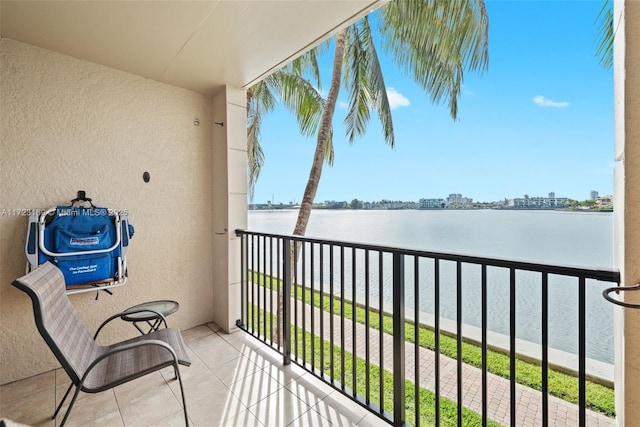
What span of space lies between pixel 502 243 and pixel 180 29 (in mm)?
8231

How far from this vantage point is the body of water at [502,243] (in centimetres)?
388

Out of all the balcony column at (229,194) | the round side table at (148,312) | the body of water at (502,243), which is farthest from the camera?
the body of water at (502,243)

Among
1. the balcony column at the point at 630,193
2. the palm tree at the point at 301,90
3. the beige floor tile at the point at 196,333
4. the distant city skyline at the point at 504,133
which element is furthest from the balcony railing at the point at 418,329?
the distant city skyline at the point at 504,133

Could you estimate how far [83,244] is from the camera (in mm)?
2359

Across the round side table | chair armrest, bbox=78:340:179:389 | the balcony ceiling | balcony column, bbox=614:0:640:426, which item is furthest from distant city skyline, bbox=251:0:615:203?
balcony column, bbox=614:0:640:426

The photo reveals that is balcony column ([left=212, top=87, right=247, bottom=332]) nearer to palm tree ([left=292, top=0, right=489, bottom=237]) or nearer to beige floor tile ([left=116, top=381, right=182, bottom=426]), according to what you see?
beige floor tile ([left=116, top=381, right=182, bottom=426])

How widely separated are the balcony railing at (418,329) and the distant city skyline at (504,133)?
4937 millimetres

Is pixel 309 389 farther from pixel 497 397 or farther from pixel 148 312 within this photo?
pixel 497 397

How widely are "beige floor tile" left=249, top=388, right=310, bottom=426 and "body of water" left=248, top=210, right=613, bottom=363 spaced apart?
1.63 m

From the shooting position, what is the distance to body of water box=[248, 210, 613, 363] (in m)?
3.88

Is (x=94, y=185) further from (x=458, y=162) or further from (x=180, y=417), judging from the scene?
(x=458, y=162)

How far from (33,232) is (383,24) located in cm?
497

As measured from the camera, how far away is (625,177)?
3.01ft

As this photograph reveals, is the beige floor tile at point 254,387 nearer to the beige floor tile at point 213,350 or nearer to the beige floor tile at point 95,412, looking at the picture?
the beige floor tile at point 213,350
